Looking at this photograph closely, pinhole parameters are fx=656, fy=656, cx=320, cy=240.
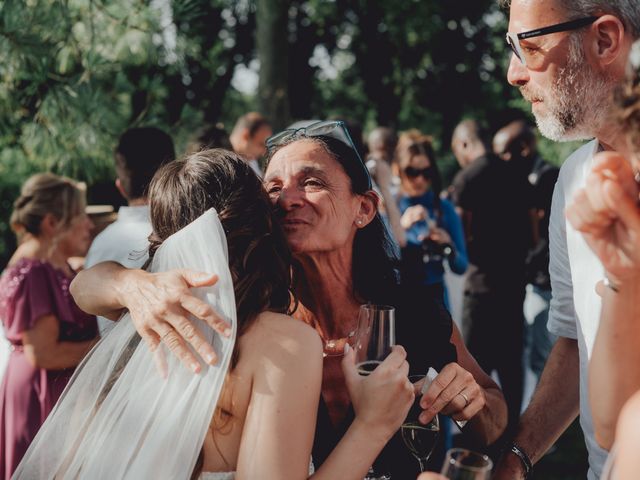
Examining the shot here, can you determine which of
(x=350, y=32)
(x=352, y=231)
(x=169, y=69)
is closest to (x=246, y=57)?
(x=350, y=32)

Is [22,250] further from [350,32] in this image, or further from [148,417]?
[350,32]

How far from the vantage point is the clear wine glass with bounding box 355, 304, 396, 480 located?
1.85 metres

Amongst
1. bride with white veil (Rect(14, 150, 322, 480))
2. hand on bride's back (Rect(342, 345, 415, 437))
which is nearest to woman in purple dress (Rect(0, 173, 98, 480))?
bride with white veil (Rect(14, 150, 322, 480))

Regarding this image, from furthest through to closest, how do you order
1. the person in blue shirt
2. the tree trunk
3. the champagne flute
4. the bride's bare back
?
the tree trunk, the person in blue shirt, the champagne flute, the bride's bare back

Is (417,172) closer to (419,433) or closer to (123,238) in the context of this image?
(123,238)

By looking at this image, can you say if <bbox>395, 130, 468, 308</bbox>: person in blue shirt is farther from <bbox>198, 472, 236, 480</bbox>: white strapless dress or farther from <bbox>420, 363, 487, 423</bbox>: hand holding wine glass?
<bbox>198, 472, 236, 480</bbox>: white strapless dress

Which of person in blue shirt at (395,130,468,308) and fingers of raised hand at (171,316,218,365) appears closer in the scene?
fingers of raised hand at (171,316,218,365)

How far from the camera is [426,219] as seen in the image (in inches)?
216

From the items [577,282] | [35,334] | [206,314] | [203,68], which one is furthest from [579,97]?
[203,68]

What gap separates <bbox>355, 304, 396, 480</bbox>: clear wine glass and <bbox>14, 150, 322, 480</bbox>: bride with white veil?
0.21m

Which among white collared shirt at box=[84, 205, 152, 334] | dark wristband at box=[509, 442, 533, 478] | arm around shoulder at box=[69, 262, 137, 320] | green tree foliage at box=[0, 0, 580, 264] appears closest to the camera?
arm around shoulder at box=[69, 262, 137, 320]

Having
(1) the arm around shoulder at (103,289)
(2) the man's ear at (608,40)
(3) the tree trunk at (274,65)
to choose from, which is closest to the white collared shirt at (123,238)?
(1) the arm around shoulder at (103,289)

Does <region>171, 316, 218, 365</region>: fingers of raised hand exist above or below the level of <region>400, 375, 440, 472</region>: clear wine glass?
above

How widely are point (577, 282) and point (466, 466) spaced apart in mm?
1010
